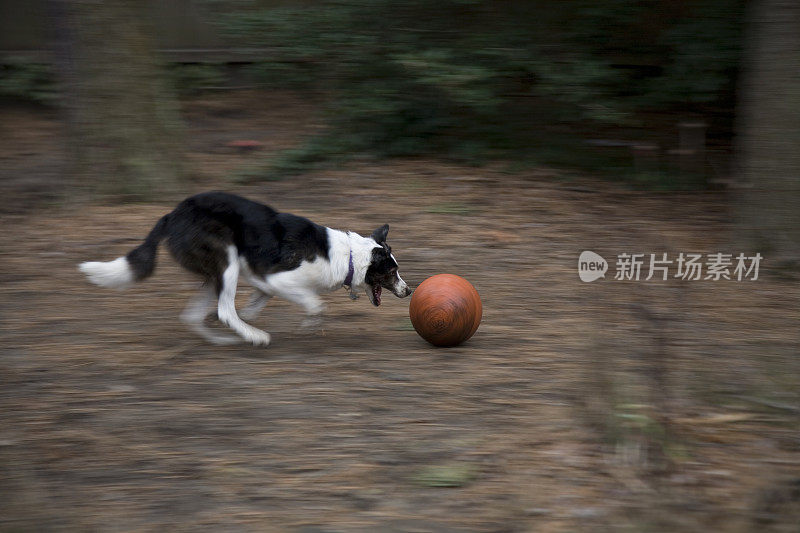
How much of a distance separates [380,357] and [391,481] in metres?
2.06

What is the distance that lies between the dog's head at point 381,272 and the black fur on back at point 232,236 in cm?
41

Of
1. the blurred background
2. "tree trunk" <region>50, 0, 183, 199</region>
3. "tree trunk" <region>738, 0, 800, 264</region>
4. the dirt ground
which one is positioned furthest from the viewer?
"tree trunk" <region>50, 0, 183, 199</region>

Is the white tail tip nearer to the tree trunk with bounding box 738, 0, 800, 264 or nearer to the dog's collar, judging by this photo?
the dog's collar

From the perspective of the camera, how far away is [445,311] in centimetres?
609

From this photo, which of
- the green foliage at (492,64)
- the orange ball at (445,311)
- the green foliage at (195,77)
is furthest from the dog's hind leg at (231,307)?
the green foliage at (195,77)

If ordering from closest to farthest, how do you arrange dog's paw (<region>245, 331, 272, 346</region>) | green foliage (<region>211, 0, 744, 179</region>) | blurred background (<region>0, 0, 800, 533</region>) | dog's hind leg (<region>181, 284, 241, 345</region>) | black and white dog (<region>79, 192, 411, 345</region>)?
blurred background (<region>0, 0, 800, 533</region>)
black and white dog (<region>79, 192, 411, 345</region>)
dog's paw (<region>245, 331, 272, 346</region>)
dog's hind leg (<region>181, 284, 241, 345</region>)
green foliage (<region>211, 0, 744, 179</region>)

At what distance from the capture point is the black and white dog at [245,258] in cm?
621

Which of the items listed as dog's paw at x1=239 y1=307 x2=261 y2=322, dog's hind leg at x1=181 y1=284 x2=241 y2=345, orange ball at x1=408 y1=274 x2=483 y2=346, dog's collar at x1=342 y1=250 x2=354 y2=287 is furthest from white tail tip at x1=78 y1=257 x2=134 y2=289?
orange ball at x1=408 y1=274 x2=483 y2=346

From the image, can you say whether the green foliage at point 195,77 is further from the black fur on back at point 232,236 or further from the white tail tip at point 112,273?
the white tail tip at point 112,273

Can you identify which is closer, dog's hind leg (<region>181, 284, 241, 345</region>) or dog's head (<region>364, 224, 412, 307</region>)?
dog's hind leg (<region>181, 284, 241, 345</region>)

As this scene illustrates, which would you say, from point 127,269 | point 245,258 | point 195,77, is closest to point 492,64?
point 245,258

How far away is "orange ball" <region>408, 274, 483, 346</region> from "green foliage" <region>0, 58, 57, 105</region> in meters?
10.1

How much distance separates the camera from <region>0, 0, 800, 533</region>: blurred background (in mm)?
4016

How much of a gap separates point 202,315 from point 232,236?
0.70 m
